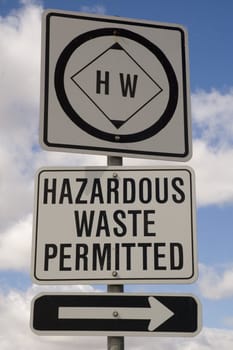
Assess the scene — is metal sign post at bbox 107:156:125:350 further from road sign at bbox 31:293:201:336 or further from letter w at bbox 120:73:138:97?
letter w at bbox 120:73:138:97

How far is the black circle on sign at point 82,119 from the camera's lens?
252 cm

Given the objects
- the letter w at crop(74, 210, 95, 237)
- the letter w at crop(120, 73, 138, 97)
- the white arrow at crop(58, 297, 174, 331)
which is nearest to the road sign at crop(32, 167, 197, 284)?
the letter w at crop(74, 210, 95, 237)

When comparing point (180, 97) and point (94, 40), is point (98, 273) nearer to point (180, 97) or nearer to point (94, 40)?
point (180, 97)

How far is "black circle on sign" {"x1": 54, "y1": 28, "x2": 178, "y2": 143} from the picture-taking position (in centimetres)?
252

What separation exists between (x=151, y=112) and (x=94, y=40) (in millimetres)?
504

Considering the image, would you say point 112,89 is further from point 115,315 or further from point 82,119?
point 115,315

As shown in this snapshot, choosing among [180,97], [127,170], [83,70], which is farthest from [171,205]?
[83,70]

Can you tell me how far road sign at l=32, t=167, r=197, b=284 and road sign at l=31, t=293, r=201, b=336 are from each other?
8 cm

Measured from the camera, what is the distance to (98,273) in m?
2.24

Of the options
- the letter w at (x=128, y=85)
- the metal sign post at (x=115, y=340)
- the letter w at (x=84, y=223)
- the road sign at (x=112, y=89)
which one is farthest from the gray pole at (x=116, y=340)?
the letter w at (x=128, y=85)

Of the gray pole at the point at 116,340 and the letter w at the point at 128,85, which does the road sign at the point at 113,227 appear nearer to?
the gray pole at the point at 116,340

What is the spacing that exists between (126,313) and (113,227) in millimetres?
371

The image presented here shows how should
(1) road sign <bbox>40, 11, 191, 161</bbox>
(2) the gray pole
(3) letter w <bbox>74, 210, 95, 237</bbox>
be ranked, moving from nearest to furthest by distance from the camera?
(2) the gray pole → (3) letter w <bbox>74, 210, 95, 237</bbox> → (1) road sign <bbox>40, 11, 191, 161</bbox>

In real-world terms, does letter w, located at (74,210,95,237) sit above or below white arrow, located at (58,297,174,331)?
above
